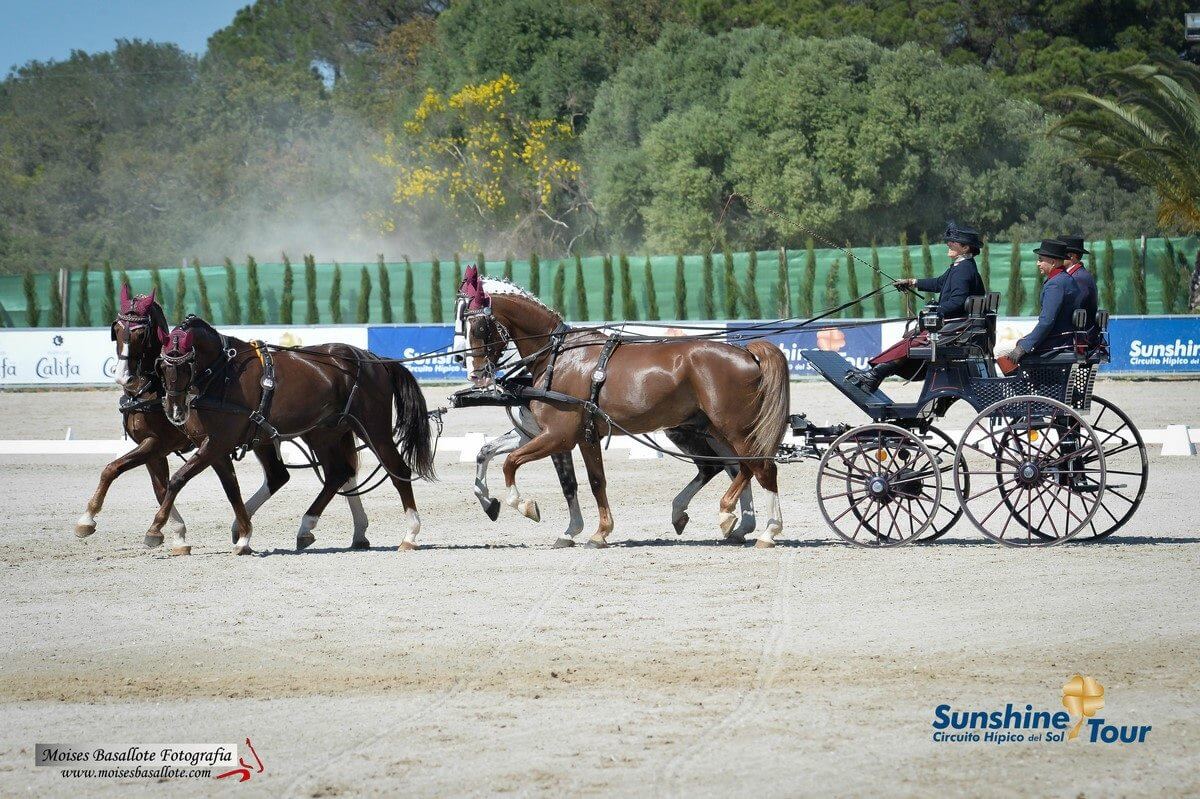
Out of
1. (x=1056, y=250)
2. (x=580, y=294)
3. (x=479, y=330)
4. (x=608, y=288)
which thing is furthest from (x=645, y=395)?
(x=580, y=294)

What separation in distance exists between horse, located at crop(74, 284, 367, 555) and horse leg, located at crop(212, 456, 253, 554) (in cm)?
1

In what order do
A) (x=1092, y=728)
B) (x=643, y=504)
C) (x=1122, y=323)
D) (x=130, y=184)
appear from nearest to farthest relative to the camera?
(x=1092, y=728) → (x=643, y=504) → (x=1122, y=323) → (x=130, y=184)

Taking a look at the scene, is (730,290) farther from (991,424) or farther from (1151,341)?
(991,424)

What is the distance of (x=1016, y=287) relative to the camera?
2848 cm

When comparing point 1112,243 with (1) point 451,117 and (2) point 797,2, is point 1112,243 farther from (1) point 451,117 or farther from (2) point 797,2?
(1) point 451,117

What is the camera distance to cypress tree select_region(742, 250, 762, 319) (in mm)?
29984

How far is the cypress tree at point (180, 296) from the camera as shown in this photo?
31945 mm

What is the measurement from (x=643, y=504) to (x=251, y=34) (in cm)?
6077

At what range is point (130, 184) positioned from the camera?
56312mm

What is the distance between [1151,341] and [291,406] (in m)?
18.1

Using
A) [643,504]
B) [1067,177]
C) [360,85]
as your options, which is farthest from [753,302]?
[360,85]

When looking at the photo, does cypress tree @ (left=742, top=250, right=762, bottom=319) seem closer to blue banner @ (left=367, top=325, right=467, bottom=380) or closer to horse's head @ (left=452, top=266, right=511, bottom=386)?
blue banner @ (left=367, top=325, right=467, bottom=380)

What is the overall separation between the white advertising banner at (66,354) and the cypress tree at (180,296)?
5032mm

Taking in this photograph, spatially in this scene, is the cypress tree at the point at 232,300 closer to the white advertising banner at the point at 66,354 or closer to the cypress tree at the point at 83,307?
the cypress tree at the point at 83,307
